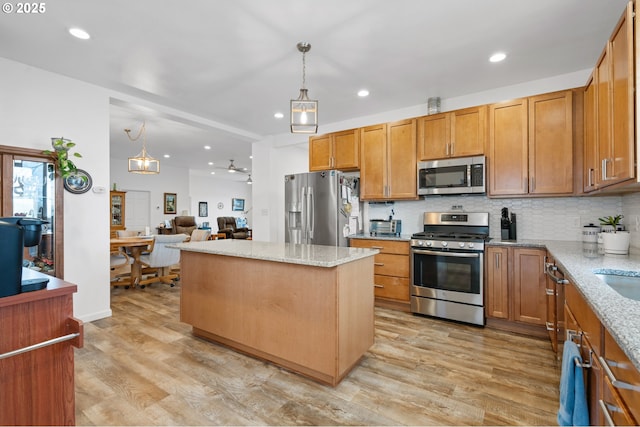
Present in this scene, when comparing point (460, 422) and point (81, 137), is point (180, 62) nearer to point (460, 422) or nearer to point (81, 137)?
point (81, 137)

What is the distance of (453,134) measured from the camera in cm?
345

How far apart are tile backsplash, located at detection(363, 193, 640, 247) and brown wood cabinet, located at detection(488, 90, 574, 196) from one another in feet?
1.21

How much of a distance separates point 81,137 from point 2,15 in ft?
4.11

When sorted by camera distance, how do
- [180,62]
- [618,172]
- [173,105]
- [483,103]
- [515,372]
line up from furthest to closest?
[173,105] < [483,103] < [180,62] < [515,372] < [618,172]

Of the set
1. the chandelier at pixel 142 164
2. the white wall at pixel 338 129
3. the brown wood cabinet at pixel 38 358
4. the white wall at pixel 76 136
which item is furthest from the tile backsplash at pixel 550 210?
the chandelier at pixel 142 164

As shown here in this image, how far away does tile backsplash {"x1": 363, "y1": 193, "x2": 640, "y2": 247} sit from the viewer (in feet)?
9.01

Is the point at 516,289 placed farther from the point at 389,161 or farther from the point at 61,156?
the point at 61,156

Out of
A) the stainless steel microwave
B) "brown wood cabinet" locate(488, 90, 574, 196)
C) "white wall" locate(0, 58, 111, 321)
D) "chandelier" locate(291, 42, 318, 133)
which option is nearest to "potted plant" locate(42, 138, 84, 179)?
"white wall" locate(0, 58, 111, 321)

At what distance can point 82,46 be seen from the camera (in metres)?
2.59

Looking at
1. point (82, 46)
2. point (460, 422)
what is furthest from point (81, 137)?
point (460, 422)

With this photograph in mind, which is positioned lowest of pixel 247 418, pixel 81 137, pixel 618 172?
pixel 247 418

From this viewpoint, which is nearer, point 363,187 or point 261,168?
point 363,187

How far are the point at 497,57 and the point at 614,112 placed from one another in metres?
1.34

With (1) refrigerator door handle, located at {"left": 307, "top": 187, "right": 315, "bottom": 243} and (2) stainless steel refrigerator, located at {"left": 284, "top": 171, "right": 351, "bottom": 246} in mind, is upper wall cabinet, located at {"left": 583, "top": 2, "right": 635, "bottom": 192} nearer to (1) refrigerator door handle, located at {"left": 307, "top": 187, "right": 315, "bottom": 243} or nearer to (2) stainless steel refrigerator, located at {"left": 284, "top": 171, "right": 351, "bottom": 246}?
(2) stainless steel refrigerator, located at {"left": 284, "top": 171, "right": 351, "bottom": 246}
